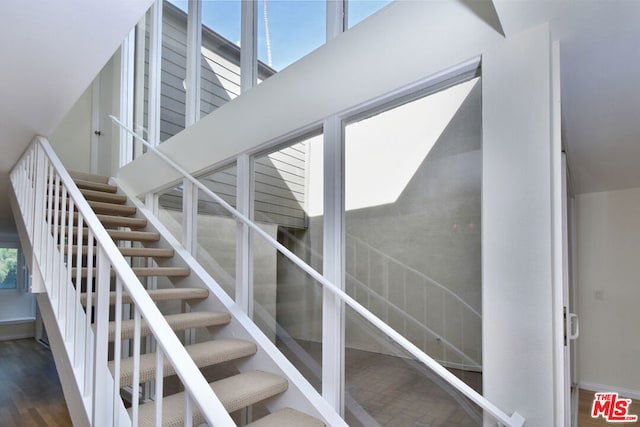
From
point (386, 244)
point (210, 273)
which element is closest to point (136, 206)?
point (210, 273)

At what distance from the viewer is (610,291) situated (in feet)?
12.3

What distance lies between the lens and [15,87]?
7.25ft

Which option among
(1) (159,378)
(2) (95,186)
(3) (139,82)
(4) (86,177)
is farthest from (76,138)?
(1) (159,378)

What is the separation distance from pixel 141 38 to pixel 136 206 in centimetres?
220

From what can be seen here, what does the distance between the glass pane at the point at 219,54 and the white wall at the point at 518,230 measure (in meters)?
2.29

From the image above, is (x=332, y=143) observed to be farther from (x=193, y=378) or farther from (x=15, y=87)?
(x=15, y=87)

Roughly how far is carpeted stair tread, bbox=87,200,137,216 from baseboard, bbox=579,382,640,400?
498 cm

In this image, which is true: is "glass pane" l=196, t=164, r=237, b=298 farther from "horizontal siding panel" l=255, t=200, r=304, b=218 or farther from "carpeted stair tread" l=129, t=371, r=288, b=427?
"carpeted stair tread" l=129, t=371, r=288, b=427

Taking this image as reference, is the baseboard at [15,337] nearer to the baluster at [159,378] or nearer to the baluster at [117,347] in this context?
the baluster at [117,347]

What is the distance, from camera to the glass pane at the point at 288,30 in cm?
255

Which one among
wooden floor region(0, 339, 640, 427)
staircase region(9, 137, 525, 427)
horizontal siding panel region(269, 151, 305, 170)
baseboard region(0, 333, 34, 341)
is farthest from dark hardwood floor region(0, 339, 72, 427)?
horizontal siding panel region(269, 151, 305, 170)

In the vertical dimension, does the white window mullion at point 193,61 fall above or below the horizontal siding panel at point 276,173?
above

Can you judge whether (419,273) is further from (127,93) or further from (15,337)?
(15,337)

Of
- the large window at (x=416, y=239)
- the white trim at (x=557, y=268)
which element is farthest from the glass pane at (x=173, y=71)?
the white trim at (x=557, y=268)
